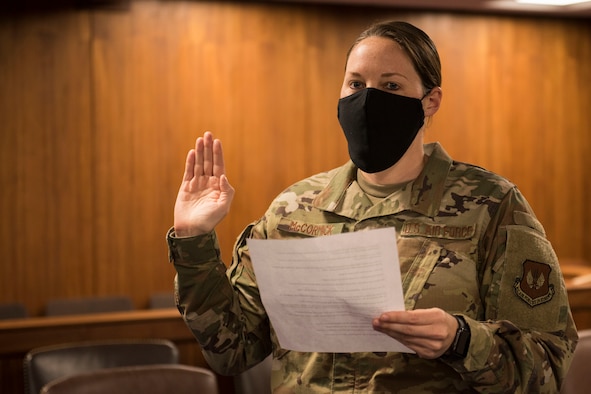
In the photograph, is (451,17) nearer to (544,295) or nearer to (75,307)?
(75,307)

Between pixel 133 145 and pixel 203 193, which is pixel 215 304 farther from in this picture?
pixel 133 145

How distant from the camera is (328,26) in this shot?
23.9ft

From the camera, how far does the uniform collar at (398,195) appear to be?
1883mm

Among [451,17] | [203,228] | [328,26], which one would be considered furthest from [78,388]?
[451,17]

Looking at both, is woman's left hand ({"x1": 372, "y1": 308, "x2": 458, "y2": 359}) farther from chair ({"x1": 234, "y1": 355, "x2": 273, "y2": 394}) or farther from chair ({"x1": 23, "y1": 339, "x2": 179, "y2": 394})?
chair ({"x1": 23, "y1": 339, "x2": 179, "y2": 394})

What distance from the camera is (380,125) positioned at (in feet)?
6.41

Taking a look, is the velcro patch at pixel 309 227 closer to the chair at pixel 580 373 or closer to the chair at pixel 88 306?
the chair at pixel 580 373

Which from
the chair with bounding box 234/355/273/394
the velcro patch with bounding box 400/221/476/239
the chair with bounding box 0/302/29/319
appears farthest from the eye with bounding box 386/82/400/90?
the chair with bounding box 0/302/29/319

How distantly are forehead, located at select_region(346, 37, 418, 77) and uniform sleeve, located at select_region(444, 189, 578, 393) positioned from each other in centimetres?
37

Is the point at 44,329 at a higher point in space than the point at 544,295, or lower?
lower

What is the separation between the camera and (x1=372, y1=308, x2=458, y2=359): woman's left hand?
1600 mm

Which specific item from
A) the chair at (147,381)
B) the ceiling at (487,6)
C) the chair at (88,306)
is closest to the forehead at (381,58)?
the chair at (147,381)

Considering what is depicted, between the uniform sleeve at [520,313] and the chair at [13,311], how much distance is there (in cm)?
482

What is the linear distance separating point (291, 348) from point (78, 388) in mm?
1017
